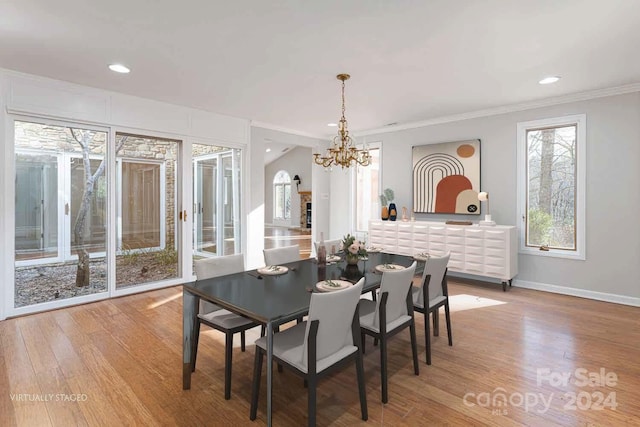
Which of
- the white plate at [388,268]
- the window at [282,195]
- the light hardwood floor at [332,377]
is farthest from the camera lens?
the window at [282,195]

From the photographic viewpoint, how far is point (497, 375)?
95.7 inches

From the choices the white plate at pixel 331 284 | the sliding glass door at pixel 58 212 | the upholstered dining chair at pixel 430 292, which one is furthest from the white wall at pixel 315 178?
the white plate at pixel 331 284

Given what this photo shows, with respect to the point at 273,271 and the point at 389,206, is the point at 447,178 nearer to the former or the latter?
the point at 389,206

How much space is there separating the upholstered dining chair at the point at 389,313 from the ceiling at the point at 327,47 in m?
1.89

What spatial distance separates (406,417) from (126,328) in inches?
108

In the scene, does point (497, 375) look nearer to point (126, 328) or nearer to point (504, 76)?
point (504, 76)

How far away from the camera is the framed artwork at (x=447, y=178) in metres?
5.13

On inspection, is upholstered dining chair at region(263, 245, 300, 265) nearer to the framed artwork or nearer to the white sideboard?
the white sideboard

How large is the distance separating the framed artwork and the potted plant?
37cm

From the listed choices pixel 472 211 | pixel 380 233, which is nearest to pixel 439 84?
pixel 472 211

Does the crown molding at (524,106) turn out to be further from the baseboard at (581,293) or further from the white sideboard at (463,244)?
the baseboard at (581,293)

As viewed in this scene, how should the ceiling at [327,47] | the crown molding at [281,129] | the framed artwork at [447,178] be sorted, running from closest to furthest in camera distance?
the ceiling at [327,47], the framed artwork at [447,178], the crown molding at [281,129]

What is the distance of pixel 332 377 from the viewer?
95.7 inches

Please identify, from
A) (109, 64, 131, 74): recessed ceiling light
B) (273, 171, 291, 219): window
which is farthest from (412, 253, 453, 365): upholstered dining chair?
(273, 171, 291, 219): window
